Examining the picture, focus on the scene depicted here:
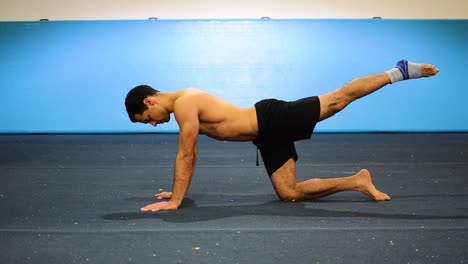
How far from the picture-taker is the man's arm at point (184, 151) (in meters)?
4.26

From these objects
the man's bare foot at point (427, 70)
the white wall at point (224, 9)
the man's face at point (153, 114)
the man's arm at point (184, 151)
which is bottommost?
the man's arm at point (184, 151)

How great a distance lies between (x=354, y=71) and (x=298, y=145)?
1.53 meters

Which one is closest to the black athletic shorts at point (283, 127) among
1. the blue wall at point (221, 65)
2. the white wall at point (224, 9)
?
the blue wall at point (221, 65)

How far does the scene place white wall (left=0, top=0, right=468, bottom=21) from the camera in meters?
9.24

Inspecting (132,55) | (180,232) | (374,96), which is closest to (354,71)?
(374,96)

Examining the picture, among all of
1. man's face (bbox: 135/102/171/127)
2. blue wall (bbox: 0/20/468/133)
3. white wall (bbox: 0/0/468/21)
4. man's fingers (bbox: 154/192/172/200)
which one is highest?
white wall (bbox: 0/0/468/21)

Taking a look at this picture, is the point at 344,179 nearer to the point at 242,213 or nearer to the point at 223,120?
the point at 242,213

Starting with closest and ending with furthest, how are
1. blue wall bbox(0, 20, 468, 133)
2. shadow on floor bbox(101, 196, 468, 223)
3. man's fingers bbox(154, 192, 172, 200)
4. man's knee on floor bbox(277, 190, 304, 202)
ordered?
1. shadow on floor bbox(101, 196, 468, 223)
2. man's knee on floor bbox(277, 190, 304, 202)
3. man's fingers bbox(154, 192, 172, 200)
4. blue wall bbox(0, 20, 468, 133)

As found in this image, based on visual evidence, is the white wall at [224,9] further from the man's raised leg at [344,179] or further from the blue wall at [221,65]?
the man's raised leg at [344,179]

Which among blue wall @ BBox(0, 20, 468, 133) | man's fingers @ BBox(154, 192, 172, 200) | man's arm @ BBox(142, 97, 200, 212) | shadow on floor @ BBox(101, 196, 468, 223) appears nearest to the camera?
shadow on floor @ BBox(101, 196, 468, 223)

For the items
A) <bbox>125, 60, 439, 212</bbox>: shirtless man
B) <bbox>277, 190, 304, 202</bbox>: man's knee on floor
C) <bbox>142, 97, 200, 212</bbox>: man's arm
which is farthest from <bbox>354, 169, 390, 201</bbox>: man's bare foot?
<bbox>142, 97, 200, 212</bbox>: man's arm

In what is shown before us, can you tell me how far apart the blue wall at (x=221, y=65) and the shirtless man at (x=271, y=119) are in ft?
13.8

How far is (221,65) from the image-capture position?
28.8ft

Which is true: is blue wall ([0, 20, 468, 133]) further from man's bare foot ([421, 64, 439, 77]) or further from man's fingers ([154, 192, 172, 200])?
man's bare foot ([421, 64, 439, 77])
